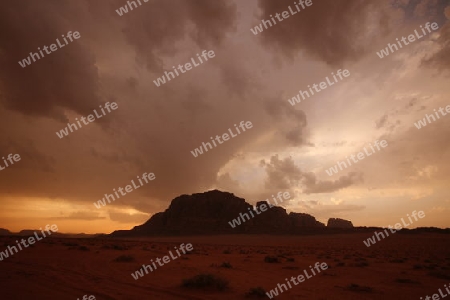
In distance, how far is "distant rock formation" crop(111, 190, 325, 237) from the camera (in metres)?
116

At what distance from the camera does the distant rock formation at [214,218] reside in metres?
116

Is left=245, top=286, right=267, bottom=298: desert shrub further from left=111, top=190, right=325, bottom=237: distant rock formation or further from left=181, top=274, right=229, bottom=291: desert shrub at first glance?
left=111, top=190, right=325, bottom=237: distant rock formation

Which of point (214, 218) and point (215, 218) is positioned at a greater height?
point (214, 218)

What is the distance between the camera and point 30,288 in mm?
9141

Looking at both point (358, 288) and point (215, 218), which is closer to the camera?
point (358, 288)

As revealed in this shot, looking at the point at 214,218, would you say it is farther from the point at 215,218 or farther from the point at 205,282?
the point at 205,282

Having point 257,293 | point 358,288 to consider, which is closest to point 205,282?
point 257,293

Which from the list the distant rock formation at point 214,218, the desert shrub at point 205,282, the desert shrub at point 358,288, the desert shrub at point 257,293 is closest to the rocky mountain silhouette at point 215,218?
the distant rock formation at point 214,218

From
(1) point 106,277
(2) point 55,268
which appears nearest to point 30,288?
(1) point 106,277

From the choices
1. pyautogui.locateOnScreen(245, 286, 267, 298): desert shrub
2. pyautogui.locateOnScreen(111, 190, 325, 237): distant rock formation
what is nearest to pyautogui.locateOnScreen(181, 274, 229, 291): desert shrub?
pyautogui.locateOnScreen(245, 286, 267, 298): desert shrub

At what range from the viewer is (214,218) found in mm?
133000

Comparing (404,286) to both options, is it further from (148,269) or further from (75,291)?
(75,291)

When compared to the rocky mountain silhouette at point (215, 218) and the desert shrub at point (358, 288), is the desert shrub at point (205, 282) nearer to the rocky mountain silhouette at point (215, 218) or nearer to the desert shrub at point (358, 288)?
the desert shrub at point (358, 288)

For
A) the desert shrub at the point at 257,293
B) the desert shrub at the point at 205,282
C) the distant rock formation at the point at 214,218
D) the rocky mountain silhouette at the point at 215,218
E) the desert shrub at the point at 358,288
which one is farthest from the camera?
the distant rock formation at the point at 214,218
